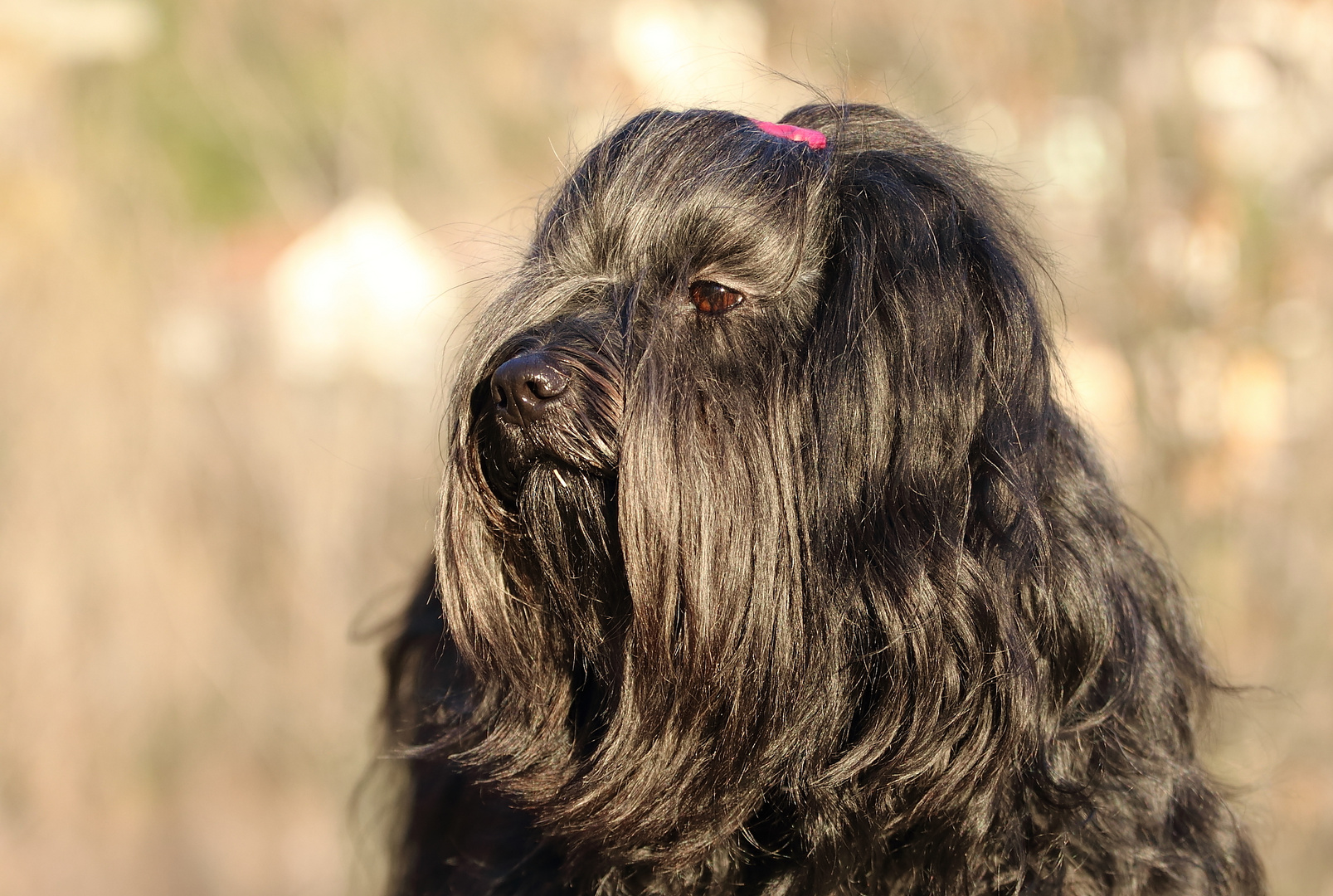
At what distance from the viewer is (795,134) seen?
1.97 meters

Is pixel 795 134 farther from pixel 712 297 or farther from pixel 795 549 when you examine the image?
pixel 795 549

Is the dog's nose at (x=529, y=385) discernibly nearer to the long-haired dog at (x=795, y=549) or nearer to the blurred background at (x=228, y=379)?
the long-haired dog at (x=795, y=549)

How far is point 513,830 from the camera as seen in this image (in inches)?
88.3

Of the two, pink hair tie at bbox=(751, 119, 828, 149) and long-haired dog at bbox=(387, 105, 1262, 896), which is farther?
pink hair tie at bbox=(751, 119, 828, 149)

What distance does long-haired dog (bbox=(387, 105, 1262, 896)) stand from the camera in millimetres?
1752

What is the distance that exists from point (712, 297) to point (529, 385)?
33 centimetres

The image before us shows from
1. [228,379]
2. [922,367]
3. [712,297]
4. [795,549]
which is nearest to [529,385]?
[712,297]

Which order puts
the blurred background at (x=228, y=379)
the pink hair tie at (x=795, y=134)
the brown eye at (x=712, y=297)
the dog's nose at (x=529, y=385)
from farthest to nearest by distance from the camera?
the blurred background at (x=228, y=379) < the pink hair tie at (x=795, y=134) < the brown eye at (x=712, y=297) < the dog's nose at (x=529, y=385)

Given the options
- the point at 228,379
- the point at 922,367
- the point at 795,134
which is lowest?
the point at 228,379

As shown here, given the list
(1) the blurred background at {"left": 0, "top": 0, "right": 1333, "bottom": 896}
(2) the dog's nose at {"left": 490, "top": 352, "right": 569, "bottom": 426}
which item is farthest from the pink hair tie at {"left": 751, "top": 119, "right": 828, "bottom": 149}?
(1) the blurred background at {"left": 0, "top": 0, "right": 1333, "bottom": 896}

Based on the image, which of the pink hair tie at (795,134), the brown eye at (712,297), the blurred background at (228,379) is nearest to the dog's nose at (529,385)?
the brown eye at (712,297)

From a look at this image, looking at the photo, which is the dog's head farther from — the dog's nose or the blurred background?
the blurred background

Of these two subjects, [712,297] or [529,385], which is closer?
[529,385]

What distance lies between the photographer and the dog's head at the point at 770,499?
5.73 ft
